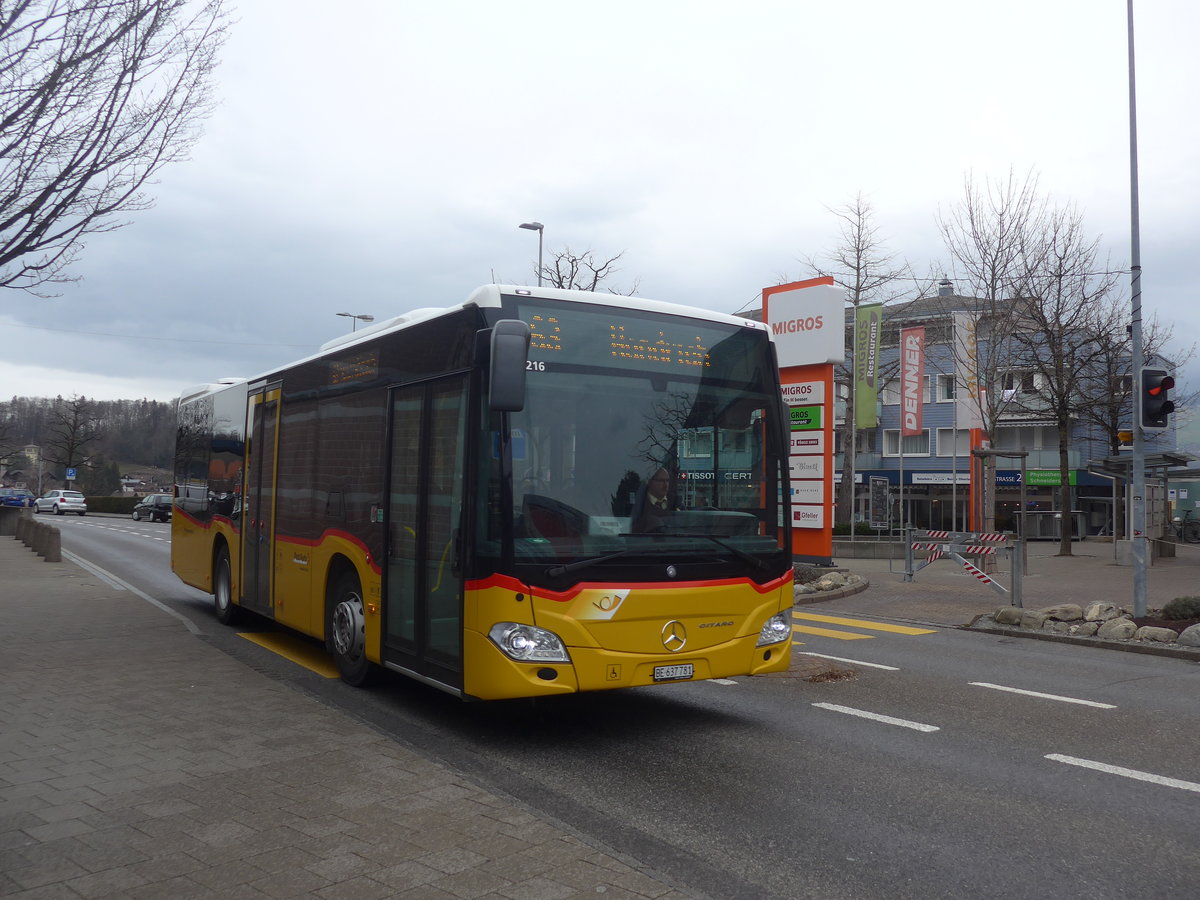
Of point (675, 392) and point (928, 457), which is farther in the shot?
point (928, 457)

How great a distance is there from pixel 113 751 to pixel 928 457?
5384 centimetres

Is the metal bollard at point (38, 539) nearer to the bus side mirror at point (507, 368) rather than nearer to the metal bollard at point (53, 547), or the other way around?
the metal bollard at point (53, 547)

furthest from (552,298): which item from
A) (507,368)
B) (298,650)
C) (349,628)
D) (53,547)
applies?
(53,547)

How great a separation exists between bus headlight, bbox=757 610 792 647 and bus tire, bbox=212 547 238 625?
7.05m

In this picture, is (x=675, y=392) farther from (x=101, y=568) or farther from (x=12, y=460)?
(x=12, y=460)

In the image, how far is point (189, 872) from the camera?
4188 millimetres

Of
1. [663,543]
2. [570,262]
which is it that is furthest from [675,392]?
[570,262]

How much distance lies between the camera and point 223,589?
12.2 m

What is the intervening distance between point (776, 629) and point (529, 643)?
73.4 inches

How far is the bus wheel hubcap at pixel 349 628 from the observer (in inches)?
324

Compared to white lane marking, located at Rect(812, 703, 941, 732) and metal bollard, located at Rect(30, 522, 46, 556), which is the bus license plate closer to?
white lane marking, located at Rect(812, 703, 941, 732)

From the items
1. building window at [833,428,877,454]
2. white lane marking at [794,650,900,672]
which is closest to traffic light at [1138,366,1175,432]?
white lane marking at [794,650,900,672]

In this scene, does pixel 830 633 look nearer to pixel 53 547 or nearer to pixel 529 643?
pixel 529 643

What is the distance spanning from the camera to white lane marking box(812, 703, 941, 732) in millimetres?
7352
